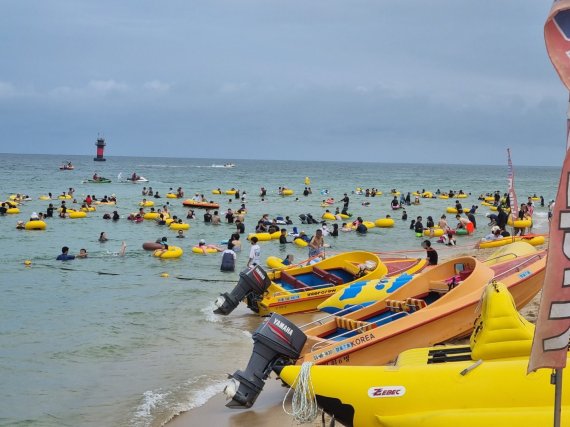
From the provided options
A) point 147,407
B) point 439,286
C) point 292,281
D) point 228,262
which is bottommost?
point 147,407

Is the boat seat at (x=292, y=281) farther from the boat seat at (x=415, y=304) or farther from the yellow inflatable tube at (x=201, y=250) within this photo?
the yellow inflatable tube at (x=201, y=250)

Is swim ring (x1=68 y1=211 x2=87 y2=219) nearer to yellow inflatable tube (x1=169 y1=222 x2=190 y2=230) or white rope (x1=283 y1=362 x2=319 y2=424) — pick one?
yellow inflatable tube (x1=169 y1=222 x2=190 y2=230)

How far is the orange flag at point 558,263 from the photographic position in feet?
13.4

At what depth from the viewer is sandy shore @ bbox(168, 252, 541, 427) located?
918 cm

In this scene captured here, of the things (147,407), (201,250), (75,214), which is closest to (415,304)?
(147,407)

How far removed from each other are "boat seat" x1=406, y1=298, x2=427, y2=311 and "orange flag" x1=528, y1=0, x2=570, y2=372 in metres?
6.54

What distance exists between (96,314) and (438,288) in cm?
877

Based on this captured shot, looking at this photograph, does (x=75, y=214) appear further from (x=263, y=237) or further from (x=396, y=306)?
(x=396, y=306)

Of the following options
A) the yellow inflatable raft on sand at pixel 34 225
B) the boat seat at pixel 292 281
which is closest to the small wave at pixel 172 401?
the boat seat at pixel 292 281

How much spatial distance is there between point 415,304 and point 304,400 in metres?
4.26

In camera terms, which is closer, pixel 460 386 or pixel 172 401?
pixel 460 386

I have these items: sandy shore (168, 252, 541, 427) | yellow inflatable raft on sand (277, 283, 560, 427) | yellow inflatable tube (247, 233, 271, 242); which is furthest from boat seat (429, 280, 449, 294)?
yellow inflatable tube (247, 233, 271, 242)

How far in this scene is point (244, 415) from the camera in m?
9.43

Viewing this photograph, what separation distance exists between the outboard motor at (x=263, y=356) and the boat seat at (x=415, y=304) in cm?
282
